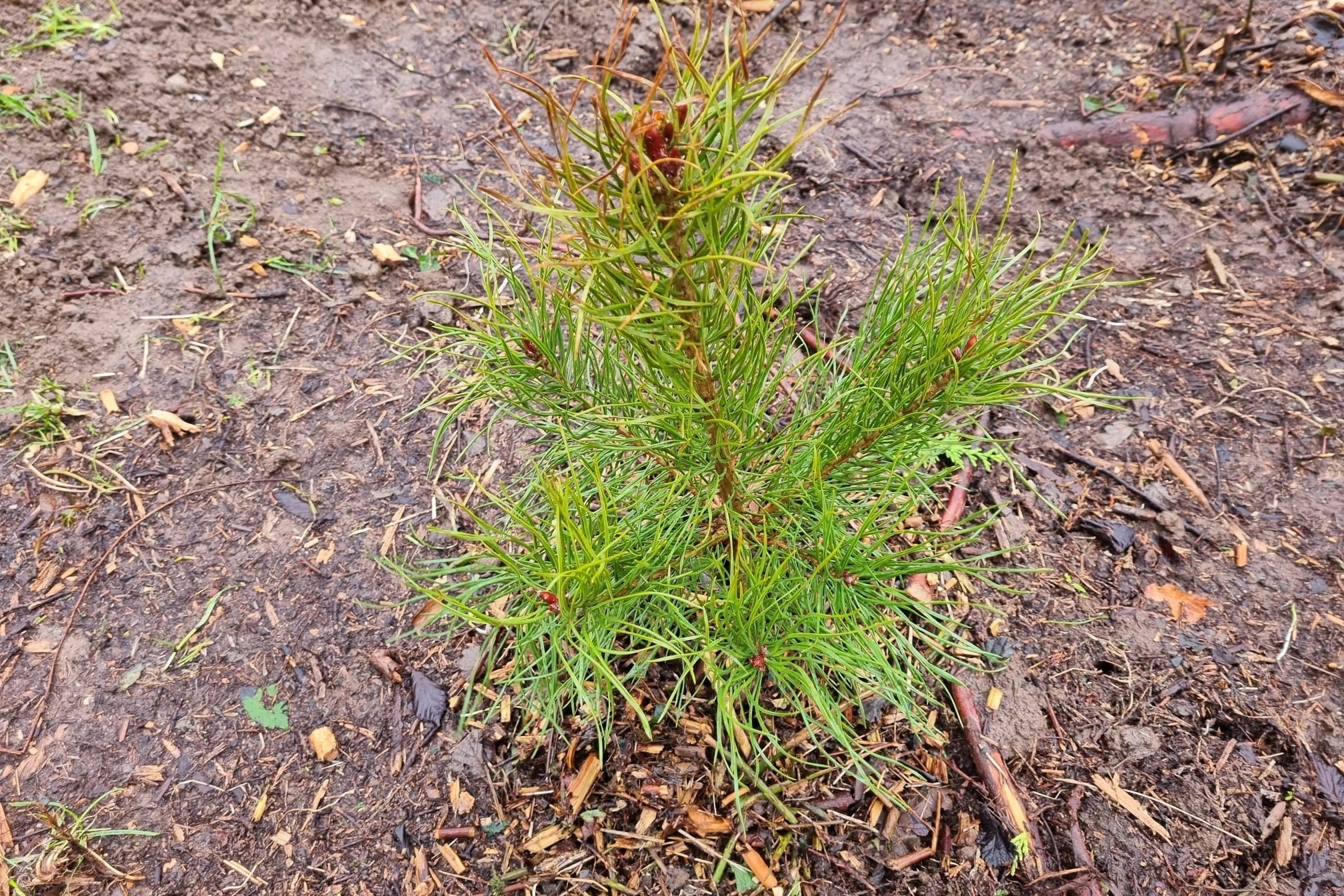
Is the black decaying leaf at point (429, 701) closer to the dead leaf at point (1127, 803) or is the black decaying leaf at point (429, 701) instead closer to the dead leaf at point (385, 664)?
the dead leaf at point (385, 664)

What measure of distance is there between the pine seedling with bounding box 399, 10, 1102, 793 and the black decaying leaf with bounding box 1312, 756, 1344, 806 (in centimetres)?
62

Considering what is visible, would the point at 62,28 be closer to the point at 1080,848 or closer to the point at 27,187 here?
the point at 27,187

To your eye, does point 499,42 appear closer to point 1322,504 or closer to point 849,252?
point 849,252

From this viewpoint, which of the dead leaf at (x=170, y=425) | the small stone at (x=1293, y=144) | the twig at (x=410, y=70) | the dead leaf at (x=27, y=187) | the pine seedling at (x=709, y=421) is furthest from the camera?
the twig at (x=410, y=70)

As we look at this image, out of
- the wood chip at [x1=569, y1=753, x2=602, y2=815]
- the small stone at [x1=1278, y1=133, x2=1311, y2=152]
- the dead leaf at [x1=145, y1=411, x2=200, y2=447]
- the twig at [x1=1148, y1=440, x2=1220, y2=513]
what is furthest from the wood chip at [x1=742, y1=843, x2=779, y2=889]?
the small stone at [x1=1278, y1=133, x2=1311, y2=152]

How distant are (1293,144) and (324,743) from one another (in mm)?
3193

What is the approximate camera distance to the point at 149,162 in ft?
7.74

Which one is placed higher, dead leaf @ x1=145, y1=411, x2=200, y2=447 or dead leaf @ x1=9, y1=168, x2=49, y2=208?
dead leaf @ x1=9, y1=168, x2=49, y2=208

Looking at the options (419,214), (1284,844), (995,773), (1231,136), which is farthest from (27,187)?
(1231,136)

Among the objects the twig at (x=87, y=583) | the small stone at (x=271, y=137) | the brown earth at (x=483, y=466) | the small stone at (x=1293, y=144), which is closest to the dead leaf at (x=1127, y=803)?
the brown earth at (x=483, y=466)

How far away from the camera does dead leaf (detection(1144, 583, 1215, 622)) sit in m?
1.62

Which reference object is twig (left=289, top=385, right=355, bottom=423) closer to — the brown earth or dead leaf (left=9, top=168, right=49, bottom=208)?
the brown earth

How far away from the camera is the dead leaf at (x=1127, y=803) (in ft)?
4.55

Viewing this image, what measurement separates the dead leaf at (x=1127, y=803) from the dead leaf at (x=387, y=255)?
2.22 meters
